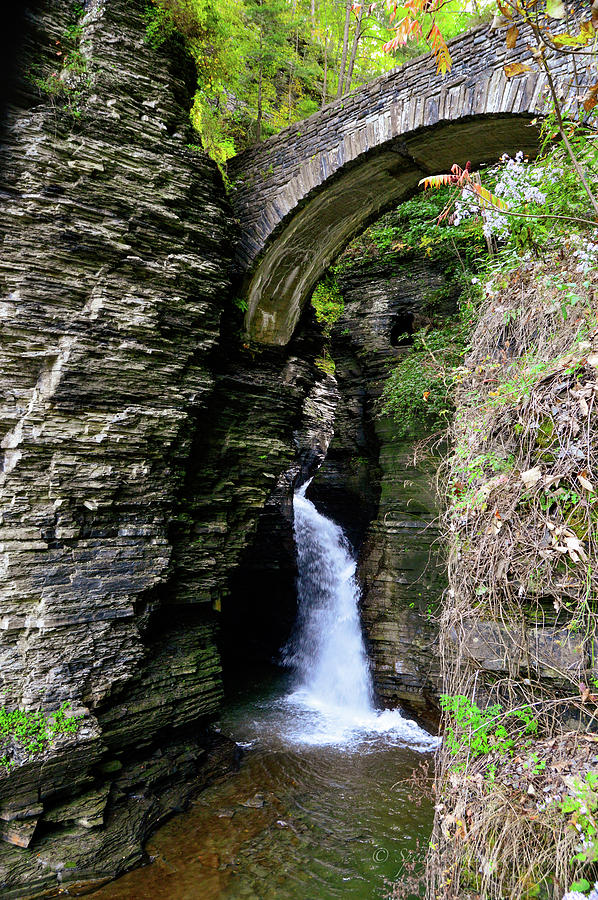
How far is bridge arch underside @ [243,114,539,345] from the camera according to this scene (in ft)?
19.5

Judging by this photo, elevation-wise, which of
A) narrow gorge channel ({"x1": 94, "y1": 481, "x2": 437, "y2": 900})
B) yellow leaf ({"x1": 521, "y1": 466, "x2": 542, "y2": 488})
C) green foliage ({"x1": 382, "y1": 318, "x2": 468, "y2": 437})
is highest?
green foliage ({"x1": 382, "y1": 318, "x2": 468, "y2": 437})

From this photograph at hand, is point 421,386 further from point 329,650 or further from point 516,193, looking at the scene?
point 329,650

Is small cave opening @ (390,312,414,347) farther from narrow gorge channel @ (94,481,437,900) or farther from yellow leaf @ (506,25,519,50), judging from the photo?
yellow leaf @ (506,25,519,50)

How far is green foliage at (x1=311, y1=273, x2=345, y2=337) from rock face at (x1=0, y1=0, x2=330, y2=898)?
3781mm

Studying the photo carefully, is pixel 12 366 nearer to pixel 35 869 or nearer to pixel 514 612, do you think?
pixel 35 869

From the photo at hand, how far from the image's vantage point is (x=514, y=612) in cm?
276

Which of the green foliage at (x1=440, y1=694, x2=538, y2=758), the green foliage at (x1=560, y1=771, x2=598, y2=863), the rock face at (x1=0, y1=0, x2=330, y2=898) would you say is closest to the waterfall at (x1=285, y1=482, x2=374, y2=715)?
the rock face at (x1=0, y1=0, x2=330, y2=898)

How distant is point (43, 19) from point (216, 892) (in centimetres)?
888

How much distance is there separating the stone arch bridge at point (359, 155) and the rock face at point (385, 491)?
5.06 feet

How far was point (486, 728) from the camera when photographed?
271cm

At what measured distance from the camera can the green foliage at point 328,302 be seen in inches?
404

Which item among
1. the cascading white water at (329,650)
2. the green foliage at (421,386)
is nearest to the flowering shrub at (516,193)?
the green foliage at (421,386)

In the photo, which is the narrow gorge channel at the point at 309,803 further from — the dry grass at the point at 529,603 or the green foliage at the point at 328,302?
the green foliage at the point at 328,302

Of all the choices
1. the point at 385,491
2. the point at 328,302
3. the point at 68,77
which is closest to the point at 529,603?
the point at 385,491
